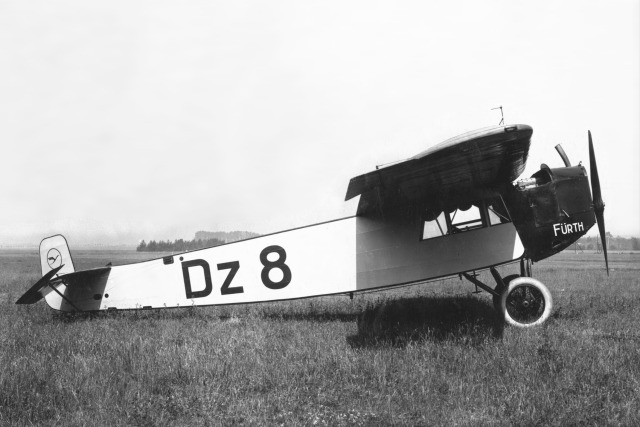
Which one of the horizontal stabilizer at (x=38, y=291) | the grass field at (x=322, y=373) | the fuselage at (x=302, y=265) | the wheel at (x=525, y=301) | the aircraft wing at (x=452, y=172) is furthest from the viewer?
the horizontal stabilizer at (x=38, y=291)

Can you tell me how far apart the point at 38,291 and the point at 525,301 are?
8.12 m

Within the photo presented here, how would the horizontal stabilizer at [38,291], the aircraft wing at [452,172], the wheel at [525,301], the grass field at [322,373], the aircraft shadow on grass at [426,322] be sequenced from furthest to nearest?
the horizontal stabilizer at [38,291]
the wheel at [525,301]
the aircraft shadow on grass at [426,322]
the aircraft wing at [452,172]
the grass field at [322,373]

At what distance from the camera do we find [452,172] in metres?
5.54

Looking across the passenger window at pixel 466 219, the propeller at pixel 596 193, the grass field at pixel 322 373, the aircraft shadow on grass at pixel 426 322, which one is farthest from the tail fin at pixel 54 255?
the propeller at pixel 596 193

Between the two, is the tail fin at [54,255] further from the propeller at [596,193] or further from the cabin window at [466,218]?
the propeller at [596,193]

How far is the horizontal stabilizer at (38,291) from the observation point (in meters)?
6.68

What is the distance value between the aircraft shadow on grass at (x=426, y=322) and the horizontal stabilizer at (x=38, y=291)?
5225 mm

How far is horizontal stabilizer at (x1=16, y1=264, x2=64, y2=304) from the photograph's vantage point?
21.9ft

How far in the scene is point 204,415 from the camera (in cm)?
342

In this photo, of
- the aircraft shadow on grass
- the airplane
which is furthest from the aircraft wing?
the aircraft shadow on grass

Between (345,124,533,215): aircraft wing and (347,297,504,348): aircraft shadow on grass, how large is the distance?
192cm

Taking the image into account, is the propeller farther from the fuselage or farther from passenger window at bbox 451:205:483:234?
passenger window at bbox 451:205:483:234

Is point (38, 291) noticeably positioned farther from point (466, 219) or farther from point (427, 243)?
point (466, 219)

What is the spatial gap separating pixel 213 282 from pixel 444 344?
3.97 meters
